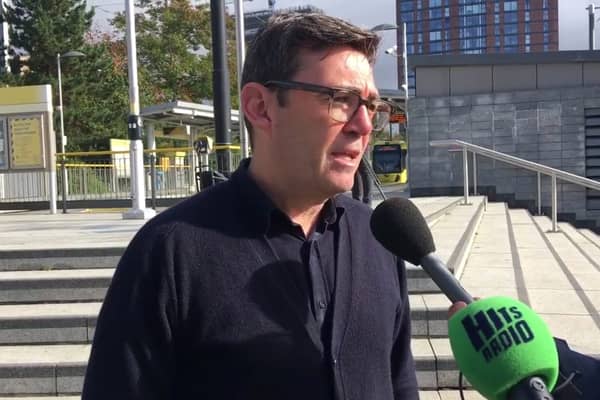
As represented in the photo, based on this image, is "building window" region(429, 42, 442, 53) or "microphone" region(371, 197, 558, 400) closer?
"microphone" region(371, 197, 558, 400)

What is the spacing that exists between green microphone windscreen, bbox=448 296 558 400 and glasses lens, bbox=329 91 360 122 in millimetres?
597

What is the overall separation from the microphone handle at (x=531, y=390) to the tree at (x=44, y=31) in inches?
1547

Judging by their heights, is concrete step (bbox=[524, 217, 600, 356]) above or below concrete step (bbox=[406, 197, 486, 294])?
below

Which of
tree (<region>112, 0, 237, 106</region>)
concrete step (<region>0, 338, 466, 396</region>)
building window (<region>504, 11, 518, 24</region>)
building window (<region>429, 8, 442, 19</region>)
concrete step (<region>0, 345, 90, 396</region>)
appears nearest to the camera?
concrete step (<region>0, 338, 466, 396</region>)

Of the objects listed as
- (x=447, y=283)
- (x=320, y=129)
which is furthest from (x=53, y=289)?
(x=447, y=283)

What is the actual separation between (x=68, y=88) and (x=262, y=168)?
3887 cm

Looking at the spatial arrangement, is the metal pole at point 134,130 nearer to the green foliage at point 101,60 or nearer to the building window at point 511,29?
the green foliage at point 101,60

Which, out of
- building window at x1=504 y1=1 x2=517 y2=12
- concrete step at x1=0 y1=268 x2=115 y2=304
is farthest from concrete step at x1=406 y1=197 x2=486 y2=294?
building window at x1=504 y1=1 x2=517 y2=12

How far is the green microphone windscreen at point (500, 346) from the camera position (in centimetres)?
109

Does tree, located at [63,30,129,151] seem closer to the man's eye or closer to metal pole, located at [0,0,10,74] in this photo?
metal pole, located at [0,0,10,74]

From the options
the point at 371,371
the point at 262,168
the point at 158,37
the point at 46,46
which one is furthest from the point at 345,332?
the point at 46,46

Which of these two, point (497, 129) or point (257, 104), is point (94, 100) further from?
point (257, 104)

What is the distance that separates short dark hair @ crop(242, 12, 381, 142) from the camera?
5.21ft

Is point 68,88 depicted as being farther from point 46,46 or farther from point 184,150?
point 184,150
